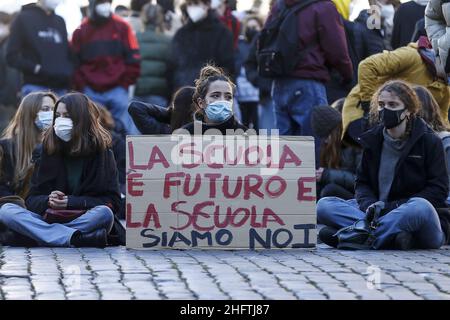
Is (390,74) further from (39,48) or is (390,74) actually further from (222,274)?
(39,48)

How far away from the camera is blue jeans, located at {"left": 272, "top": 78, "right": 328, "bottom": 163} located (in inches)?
538

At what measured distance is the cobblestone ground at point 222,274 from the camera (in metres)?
7.48

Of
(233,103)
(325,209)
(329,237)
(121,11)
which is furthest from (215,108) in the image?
(121,11)

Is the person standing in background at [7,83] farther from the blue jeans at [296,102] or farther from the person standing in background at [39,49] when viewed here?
the blue jeans at [296,102]

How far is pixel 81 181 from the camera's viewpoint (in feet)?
35.4

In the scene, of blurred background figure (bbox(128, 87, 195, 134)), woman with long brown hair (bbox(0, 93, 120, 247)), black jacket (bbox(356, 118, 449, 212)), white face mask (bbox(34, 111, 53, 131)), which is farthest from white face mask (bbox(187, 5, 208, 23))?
black jacket (bbox(356, 118, 449, 212))

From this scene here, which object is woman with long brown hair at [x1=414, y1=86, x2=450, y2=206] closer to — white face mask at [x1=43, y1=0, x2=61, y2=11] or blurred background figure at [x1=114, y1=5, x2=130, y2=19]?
white face mask at [x1=43, y1=0, x2=61, y2=11]

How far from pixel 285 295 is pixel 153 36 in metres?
11.7

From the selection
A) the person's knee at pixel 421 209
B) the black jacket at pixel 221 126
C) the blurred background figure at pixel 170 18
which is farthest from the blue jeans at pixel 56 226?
the blurred background figure at pixel 170 18

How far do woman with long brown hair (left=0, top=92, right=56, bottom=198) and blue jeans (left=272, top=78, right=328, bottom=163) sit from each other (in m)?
2.45

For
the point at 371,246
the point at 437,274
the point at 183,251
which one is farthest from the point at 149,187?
the point at 437,274

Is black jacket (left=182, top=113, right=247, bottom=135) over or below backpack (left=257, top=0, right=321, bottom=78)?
below

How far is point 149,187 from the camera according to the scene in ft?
33.7
